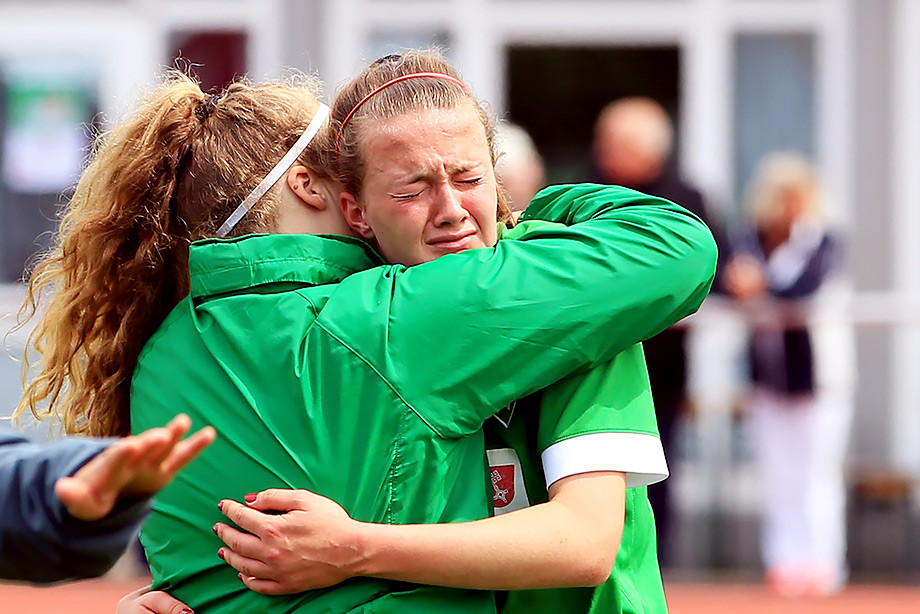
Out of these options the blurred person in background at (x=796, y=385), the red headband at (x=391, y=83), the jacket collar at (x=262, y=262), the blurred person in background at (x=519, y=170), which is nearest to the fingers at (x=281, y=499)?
the jacket collar at (x=262, y=262)

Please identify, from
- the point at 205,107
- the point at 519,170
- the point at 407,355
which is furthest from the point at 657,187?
the point at 407,355

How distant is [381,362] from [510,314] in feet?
0.60

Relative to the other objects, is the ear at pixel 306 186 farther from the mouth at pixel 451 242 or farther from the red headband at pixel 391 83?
the mouth at pixel 451 242

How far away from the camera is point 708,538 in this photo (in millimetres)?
8086

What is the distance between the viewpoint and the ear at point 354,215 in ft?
6.63

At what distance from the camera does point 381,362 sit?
178cm

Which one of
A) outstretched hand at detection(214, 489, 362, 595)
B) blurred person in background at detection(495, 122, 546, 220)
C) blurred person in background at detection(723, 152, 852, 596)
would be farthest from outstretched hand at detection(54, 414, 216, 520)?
blurred person in background at detection(723, 152, 852, 596)

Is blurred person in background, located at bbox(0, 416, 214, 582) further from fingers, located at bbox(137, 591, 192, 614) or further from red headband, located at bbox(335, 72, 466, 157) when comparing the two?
red headband, located at bbox(335, 72, 466, 157)

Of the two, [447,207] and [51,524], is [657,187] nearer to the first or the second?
[447,207]

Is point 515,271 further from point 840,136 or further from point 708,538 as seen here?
point 840,136

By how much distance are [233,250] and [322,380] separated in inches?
9.5

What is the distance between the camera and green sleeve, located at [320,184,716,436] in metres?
1.78

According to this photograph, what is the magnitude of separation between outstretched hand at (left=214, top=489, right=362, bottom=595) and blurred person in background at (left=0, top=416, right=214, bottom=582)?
302mm

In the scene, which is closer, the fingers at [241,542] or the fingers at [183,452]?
the fingers at [183,452]
